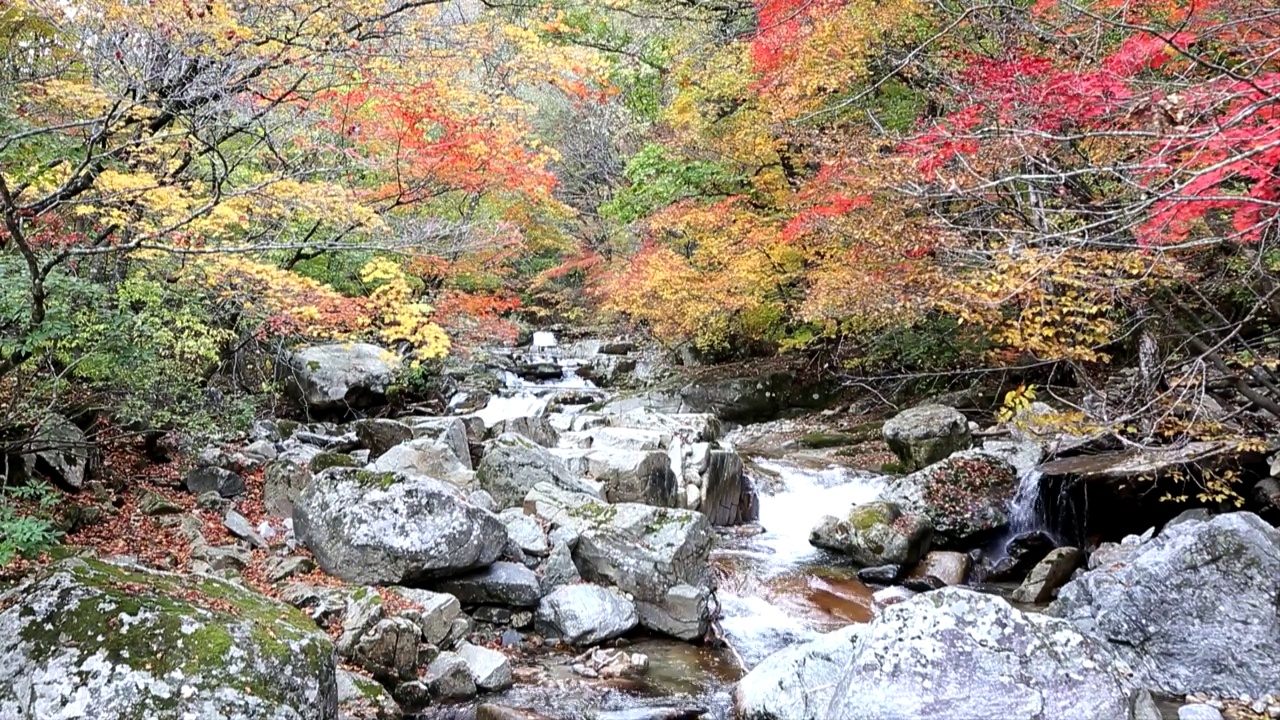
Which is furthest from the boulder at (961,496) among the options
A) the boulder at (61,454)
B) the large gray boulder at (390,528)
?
the boulder at (61,454)

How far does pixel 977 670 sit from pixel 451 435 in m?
8.08

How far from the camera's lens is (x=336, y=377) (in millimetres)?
14883

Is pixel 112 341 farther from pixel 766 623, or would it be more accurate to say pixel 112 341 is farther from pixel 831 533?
pixel 831 533

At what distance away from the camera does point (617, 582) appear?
7.80 meters

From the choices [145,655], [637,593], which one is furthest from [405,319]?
[145,655]

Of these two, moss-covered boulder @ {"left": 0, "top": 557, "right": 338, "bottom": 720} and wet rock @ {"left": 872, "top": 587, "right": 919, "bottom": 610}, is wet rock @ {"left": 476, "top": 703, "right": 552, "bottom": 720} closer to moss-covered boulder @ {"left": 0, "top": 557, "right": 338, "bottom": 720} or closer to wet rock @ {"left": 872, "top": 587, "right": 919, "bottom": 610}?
moss-covered boulder @ {"left": 0, "top": 557, "right": 338, "bottom": 720}

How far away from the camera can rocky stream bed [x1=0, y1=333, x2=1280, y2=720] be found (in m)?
4.37

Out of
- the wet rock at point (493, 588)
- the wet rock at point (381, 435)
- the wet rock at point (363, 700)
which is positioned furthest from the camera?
the wet rock at point (381, 435)

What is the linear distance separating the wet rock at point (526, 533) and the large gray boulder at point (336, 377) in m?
6.88

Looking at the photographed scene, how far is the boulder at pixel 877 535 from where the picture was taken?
972cm

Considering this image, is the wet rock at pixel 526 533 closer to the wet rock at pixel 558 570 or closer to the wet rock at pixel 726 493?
the wet rock at pixel 558 570

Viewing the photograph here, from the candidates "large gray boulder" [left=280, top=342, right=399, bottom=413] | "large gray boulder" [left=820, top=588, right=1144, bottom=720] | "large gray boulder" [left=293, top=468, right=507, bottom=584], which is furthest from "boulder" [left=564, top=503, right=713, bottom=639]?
"large gray boulder" [left=280, top=342, right=399, bottom=413]

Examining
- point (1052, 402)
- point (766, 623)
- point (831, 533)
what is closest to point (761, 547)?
point (831, 533)

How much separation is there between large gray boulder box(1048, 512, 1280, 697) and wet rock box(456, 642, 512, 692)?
5138 millimetres
